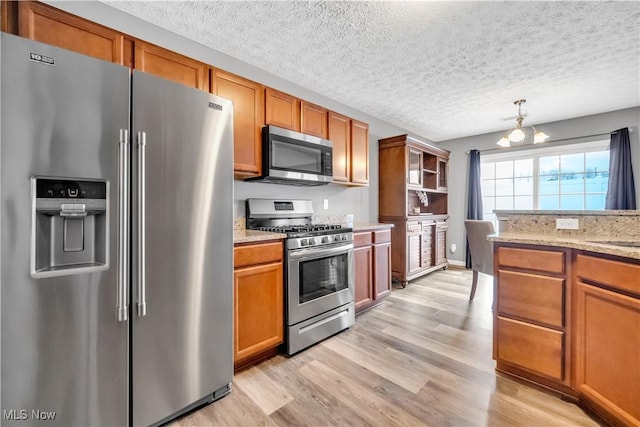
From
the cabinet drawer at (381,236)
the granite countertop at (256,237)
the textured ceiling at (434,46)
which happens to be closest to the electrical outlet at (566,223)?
the textured ceiling at (434,46)

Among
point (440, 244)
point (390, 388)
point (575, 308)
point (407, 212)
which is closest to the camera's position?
point (575, 308)

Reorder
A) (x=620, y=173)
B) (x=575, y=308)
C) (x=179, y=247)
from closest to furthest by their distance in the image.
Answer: (x=179, y=247), (x=575, y=308), (x=620, y=173)

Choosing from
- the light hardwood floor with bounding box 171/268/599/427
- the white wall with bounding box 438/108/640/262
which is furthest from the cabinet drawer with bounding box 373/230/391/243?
the white wall with bounding box 438/108/640/262

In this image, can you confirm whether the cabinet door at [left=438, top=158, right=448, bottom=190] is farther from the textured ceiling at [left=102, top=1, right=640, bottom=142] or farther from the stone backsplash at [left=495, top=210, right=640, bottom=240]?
the stone backsplash at [left=495, top=210, right=640, bottom=240]

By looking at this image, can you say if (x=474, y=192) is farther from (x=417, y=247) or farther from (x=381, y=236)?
(x=381, y=236)

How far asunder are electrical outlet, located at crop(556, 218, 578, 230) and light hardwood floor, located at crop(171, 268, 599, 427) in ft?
3.64

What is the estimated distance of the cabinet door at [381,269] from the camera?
10.1ft

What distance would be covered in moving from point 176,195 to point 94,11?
5.06 ft

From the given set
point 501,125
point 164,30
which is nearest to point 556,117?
point 501,125

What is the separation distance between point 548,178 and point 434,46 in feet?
11.9

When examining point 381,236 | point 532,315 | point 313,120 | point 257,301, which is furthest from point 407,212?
point 257,301

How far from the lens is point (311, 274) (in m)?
2.29

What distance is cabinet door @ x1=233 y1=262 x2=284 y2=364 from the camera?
184 cm

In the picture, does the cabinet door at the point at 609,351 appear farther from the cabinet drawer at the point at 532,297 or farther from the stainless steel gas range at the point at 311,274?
the stainless steel gas range at the point at 311,274
